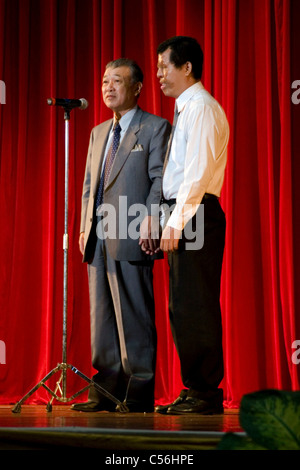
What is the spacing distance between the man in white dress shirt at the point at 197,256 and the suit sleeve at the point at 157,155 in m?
0.14

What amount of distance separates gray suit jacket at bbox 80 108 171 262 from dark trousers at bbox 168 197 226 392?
0.86 feet

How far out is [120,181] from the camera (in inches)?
99.6

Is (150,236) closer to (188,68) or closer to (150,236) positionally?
(150,236)

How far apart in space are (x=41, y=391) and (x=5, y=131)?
1.43 meters

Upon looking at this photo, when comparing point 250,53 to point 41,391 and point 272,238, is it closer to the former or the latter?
point 272,238

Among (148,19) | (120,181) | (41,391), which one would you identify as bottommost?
(41,391)

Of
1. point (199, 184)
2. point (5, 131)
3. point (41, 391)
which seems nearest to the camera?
point (199, 184)

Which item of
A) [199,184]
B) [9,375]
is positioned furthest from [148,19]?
[9,375]

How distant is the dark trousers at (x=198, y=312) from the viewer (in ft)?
7.25

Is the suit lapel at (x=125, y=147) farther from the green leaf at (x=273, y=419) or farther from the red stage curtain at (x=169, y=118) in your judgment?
the green leaf at (x=273, y=419)

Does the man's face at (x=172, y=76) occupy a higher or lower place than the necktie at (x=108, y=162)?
higher

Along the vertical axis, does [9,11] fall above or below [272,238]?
above

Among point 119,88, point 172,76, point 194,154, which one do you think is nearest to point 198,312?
point 194,154

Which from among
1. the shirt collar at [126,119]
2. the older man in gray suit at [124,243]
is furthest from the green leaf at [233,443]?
the shirt collar at [126,119]
